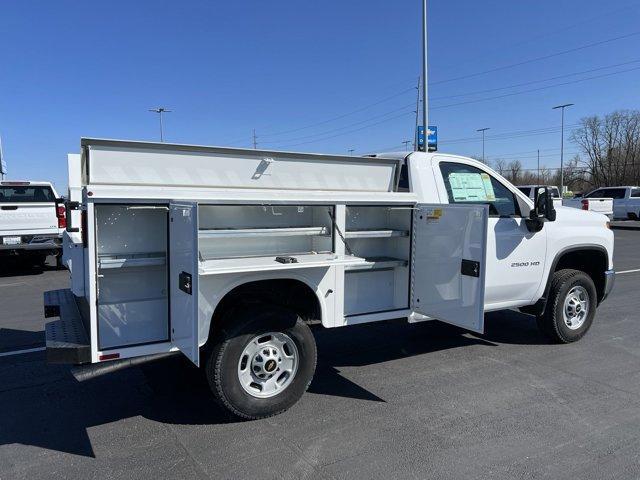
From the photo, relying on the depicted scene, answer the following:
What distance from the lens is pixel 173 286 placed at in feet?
12.4

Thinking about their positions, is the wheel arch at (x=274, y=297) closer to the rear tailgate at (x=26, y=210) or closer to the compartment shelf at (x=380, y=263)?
the compartment shelf at (x=380, y=263)

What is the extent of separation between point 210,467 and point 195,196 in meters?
1.83

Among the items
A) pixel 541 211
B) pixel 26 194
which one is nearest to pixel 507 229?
pixel 541 211

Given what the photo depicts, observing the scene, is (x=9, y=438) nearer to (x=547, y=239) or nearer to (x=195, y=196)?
(x=195, y=196)

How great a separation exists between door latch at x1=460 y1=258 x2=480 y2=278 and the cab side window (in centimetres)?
107

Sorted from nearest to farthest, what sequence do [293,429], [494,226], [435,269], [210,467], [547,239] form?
[210,467] < [293,429] < [435,269] < [494,226] < [547,239]

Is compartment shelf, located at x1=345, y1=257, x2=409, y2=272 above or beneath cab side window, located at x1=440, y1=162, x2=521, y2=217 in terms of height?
beneath

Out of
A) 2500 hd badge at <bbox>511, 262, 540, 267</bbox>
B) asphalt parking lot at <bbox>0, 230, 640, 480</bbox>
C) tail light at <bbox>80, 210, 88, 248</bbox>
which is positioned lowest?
asphalt parking lot at <bbox>0, 230, 640, 480</bbox>

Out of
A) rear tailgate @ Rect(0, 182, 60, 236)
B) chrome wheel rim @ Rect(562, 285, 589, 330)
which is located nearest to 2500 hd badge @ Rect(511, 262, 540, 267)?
chrome wheel rim @ Rect(562, 285, 589, 330)

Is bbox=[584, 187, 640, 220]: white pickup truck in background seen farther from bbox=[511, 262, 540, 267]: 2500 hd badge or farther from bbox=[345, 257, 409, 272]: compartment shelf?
bbox=[345, 257, 409, 272]: compartment shelf

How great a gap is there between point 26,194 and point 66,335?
31.8 ft

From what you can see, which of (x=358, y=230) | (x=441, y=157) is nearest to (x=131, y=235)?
(x=358, y=230)

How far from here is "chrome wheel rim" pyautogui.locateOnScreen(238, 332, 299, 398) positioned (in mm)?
4012

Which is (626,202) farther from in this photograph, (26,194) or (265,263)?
(265,263)
